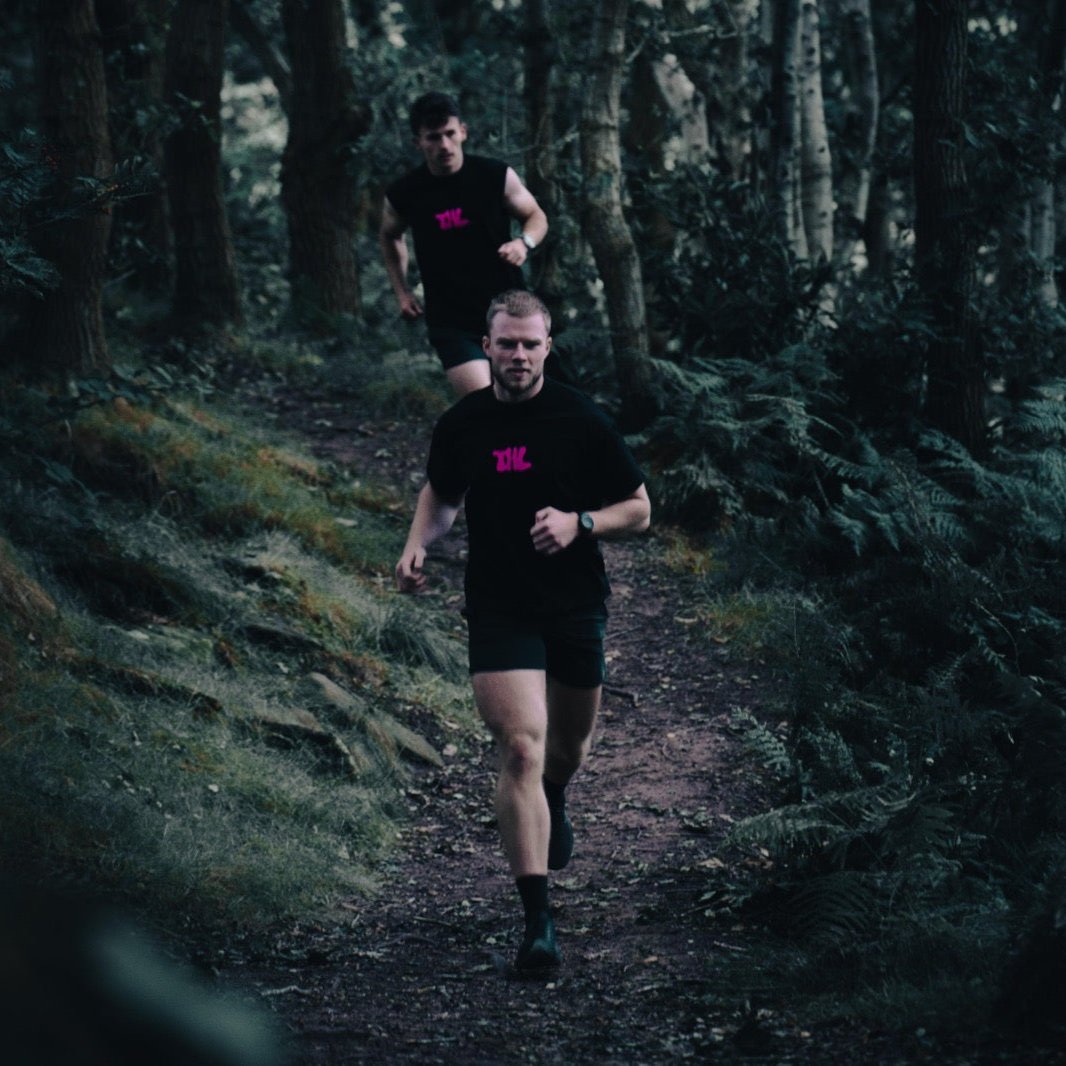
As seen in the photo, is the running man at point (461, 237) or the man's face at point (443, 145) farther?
the running man at point (461, 237)

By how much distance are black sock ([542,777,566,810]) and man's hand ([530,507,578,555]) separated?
1.33 metres

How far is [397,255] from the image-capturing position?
965 centimetres

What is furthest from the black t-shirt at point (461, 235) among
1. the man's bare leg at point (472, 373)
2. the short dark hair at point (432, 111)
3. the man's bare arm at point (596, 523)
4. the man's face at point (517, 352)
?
the man's bare arm at point (596, 523)

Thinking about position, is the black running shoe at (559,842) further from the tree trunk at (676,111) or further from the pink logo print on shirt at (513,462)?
the tree trunk at (676,111)

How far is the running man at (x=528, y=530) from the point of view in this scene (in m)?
5.46

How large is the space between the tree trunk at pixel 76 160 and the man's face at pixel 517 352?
18.8ft

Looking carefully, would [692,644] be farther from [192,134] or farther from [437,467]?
[192,134]

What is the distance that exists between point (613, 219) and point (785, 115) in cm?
201

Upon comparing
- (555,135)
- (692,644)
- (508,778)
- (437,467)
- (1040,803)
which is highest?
(555,135)

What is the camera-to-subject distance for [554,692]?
236 inches

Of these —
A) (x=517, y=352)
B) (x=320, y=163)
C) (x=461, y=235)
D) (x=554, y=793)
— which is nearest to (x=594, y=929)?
(x=554, y=793)

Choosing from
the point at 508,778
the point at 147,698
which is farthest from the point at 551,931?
the point at 147,698

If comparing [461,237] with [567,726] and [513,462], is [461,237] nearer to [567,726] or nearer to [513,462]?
[513,462]

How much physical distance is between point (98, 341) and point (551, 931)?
24.5ft
